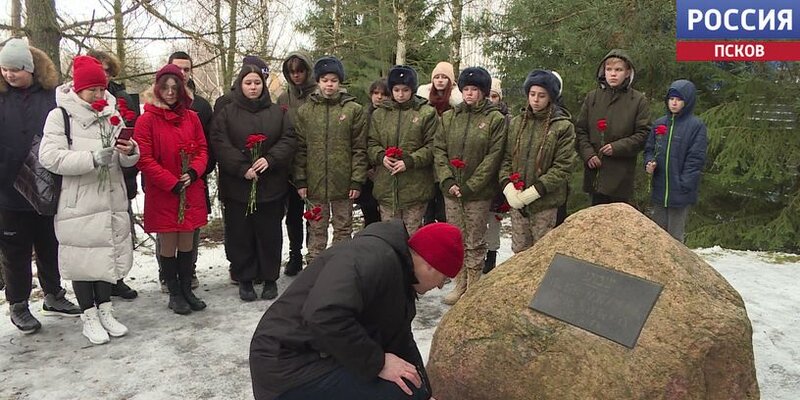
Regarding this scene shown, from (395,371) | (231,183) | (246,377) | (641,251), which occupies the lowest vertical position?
(246,377)

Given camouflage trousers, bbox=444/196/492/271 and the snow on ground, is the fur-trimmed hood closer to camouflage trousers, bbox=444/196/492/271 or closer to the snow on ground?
the snow on ground

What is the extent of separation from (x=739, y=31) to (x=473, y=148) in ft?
14.0

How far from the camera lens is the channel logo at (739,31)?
6723 millimetres

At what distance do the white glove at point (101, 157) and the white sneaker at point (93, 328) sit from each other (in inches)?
39.1

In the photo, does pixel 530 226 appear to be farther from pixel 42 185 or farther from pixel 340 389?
pixel 42 185

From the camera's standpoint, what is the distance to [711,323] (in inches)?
105

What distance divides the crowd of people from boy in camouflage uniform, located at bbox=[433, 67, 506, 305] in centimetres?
1

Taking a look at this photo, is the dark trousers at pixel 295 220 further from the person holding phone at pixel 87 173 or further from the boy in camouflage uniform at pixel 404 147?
the person holding phone at pixel 87 173

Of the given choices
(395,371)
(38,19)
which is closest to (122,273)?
(395,371)

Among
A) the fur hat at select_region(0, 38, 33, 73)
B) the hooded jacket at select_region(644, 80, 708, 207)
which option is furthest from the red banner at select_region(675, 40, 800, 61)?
the fur hat at select_region(0, 38, 33, 73)

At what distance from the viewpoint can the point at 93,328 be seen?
3992 mm

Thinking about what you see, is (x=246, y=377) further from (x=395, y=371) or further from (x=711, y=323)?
(x=711, y=323)

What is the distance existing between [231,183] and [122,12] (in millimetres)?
2054

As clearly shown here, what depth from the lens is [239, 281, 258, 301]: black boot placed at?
482 cm
